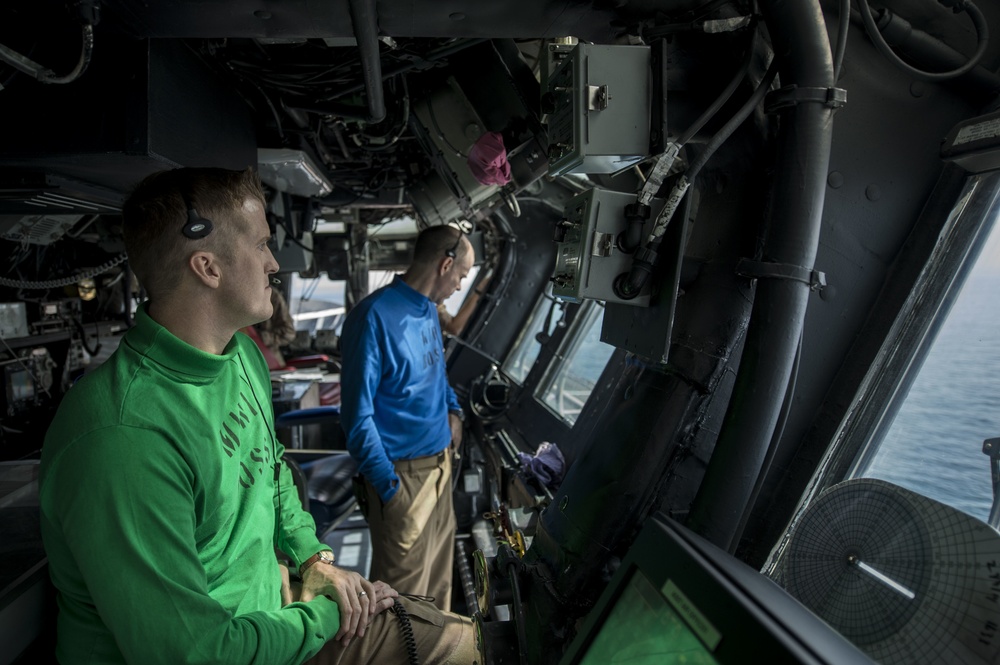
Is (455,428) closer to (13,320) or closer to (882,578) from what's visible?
(882,578)

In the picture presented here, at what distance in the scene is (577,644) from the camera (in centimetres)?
94

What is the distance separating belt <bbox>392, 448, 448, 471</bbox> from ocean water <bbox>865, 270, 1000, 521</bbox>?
190cm

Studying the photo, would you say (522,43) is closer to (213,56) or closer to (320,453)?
(213,56)

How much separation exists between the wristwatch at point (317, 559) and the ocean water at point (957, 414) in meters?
1.56

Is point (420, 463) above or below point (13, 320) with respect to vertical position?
below

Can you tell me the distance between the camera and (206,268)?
131cm

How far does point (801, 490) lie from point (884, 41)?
43.2 inches

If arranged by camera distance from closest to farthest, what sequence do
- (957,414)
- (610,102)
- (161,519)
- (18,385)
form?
(161,519), (610,102), (957,414), (18,385)

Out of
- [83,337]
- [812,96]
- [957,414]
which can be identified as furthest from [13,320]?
[957,414]

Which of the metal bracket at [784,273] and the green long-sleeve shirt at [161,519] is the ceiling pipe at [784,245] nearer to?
the metal bracket at [784,273]

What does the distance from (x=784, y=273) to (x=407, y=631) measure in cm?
142

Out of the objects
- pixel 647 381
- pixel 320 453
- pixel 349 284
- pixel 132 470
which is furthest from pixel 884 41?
pixel 349 284

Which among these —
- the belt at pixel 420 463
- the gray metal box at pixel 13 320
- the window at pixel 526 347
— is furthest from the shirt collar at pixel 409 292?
the gray metal box at pixel 13 320

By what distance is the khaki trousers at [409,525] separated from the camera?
2666 mm
